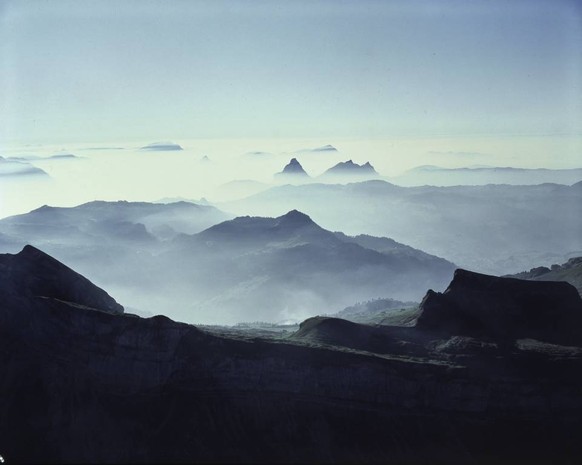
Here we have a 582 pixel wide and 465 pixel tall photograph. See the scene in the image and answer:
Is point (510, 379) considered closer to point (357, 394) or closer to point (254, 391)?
point (357, 394)

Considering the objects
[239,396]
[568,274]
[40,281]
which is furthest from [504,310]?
[40,281]

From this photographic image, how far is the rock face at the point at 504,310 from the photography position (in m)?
122

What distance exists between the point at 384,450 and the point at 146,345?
28.4 metres

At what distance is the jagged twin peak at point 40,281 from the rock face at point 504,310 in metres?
44.1

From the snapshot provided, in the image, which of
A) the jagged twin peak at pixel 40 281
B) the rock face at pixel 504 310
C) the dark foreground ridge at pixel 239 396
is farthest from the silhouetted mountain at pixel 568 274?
the jagged twin peak at pixel 40 281

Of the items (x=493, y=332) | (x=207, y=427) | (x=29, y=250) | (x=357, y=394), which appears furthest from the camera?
(x=493, y=332)

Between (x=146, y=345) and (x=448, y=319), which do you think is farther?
(x=448, y=319)

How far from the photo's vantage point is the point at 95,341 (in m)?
101

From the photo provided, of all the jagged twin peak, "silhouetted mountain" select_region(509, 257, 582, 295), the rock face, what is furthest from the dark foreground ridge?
"silhouetted mountain" select_region(509, 257, 582, 295)

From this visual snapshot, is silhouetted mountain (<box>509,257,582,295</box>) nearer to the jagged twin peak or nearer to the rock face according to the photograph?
the rock face

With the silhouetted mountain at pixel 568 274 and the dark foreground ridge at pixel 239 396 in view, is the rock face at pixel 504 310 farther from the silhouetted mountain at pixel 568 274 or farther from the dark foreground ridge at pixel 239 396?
the silhouetted mountain at pixel 568 274

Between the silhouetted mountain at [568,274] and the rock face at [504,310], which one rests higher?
the silhouetted mountain at [568,274]

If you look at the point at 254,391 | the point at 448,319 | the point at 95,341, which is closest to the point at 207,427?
the point at 254,391

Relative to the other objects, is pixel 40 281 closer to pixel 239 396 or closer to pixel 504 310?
pixel 239 396
